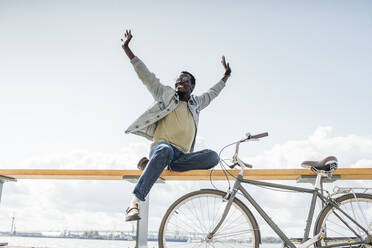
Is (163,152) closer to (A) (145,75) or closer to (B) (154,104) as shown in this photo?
(B) (154,104)

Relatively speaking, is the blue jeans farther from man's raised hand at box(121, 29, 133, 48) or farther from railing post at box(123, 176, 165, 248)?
man's raised hand at box(121, 29, 133, 48)

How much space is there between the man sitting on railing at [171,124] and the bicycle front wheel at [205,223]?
0.36 m

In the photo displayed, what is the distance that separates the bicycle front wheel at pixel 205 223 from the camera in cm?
238

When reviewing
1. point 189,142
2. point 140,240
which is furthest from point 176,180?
point 140,240

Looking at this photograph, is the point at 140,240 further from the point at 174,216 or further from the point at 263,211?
the point at 263,211

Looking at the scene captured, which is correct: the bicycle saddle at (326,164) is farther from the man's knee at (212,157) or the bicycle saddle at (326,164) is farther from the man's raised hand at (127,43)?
the man's raised hand at (127,43)

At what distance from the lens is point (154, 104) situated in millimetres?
3209

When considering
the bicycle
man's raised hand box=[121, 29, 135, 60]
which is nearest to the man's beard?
man's raised hand box=[121, 29, 135, 60]

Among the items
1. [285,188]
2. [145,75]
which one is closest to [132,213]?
[285,188]

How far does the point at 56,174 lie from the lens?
11.6ft

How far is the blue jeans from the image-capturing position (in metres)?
2.46

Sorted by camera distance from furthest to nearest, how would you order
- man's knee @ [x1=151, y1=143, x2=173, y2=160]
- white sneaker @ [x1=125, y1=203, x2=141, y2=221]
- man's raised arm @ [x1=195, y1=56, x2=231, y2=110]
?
man's raised arm @ [x1=195, y1=56, x2=231, y2=110]
man's knee @ [x1=151, y1=143, x2=173, y2=160]
white sneaker @ [x1=125, y1=203, x2=141, y2=221]

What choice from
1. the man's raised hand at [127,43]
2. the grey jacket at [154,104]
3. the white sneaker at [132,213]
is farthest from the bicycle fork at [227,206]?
the man's raised hand at [127,43]

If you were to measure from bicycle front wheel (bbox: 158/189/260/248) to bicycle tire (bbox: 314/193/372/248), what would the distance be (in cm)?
55
